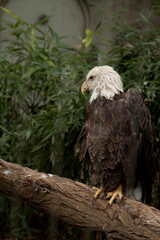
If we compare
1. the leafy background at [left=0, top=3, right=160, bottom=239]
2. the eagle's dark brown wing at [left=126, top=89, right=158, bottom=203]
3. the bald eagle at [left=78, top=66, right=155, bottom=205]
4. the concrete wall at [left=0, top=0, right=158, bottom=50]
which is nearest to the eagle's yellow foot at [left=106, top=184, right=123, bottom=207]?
the bald eagle at [left=78, top=66, right=155, bottom=205]

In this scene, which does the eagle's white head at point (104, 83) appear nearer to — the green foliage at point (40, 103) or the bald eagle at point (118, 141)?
the bald eagle at point (118, 141)

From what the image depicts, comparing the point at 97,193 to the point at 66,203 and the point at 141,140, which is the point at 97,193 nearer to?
the point at 66,203

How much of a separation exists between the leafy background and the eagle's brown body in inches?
15.9

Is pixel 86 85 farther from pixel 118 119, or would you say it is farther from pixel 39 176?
pixel 39 176

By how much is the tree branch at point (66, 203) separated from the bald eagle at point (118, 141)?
0.14 metres

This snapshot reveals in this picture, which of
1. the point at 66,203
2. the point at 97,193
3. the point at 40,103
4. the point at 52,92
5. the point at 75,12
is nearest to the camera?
the point at 66,203

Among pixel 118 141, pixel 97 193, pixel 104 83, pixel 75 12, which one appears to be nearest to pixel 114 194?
pixel 97 193

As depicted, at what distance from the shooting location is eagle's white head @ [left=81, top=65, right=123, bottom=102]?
251 cm

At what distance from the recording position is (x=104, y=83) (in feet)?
8.45

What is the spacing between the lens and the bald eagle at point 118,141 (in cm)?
234

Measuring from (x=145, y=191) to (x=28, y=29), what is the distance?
5.79 ft

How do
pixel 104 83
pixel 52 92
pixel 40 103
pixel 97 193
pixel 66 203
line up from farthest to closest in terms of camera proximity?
pixel 40 103 → pixel 52 92 → pixel 104 83 → pixel 97 193 → pixel 66 203

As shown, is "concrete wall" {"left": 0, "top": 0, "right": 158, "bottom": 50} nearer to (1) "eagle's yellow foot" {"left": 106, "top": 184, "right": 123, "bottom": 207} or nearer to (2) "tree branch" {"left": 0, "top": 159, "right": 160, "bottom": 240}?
(1) "eagle's yellow foot" {"left": 106, "top": 184, "right": 123, "bottom": 207}

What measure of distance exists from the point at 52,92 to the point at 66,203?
1246 mm
